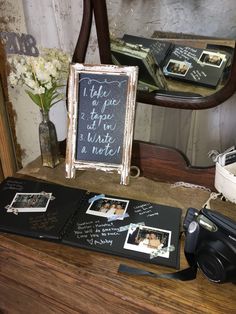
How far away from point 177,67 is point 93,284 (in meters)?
0.61

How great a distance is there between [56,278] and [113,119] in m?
0.46

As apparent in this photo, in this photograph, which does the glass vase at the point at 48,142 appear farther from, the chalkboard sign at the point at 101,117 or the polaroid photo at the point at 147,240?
the polaroid photo at the point at 147,240

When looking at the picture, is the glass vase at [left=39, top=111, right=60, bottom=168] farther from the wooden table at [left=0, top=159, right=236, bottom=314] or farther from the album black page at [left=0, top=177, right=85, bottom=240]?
the wooden table at [left=0, top=159, right=236, bottom=314]

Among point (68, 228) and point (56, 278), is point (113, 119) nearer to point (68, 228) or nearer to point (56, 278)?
point (68, 228)

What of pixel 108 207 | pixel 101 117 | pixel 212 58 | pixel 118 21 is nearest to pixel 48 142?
pixel 101 117

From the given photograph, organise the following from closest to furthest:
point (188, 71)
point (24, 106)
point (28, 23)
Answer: point (188, 71)
point (28, 23)
point (24, 106)

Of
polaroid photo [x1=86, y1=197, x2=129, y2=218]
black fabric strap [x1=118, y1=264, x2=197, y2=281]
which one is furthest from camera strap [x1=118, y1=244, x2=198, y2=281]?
polaroid photo [x1=86, y1=197, x2=129, y2=218]

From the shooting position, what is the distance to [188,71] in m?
0.91

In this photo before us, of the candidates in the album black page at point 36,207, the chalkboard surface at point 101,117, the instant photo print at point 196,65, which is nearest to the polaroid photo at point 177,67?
the instant photo print at point 196,65

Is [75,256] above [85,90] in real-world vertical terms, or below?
below

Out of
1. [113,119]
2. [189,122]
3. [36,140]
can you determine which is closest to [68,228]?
[113,119]

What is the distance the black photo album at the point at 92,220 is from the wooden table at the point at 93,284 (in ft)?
0.08

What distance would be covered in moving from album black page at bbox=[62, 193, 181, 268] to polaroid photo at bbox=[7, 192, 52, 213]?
4.0 inches

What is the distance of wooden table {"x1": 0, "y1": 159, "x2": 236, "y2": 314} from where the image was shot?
686mm
